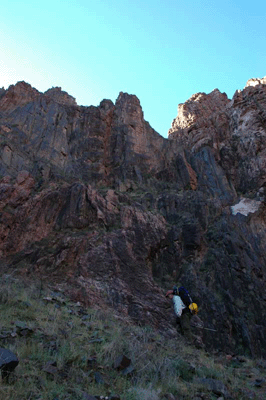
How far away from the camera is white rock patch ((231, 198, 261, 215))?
21.3 meters

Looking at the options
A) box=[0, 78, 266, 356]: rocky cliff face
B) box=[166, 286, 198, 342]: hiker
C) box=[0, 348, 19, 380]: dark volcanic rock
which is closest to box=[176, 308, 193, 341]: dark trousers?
box=[166, 286, 198, 342]: hiker

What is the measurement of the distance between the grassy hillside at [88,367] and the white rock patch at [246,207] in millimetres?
15278

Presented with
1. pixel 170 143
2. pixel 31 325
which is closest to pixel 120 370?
pixel 31 325

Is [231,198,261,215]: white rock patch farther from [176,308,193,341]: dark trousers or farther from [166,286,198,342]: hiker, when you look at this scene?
[176,308,193,341]: dark trousers

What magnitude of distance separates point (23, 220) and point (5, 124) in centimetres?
1304

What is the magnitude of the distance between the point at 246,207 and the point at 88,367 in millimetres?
19567

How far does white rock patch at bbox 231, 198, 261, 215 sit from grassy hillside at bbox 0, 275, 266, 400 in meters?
15.3

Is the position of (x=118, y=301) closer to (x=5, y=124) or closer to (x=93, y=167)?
(x=93, y=167)

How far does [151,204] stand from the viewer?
770 inches

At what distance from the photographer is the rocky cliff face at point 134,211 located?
472 inches

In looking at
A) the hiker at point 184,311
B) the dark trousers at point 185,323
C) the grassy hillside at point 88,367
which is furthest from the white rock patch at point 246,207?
the grassy hillside at point 88,367

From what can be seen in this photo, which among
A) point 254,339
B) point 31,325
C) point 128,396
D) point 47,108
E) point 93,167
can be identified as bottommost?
point 254,339

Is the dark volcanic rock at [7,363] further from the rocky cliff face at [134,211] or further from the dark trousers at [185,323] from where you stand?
the dark trousers at [185,323]

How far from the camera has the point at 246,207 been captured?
71.6ft
